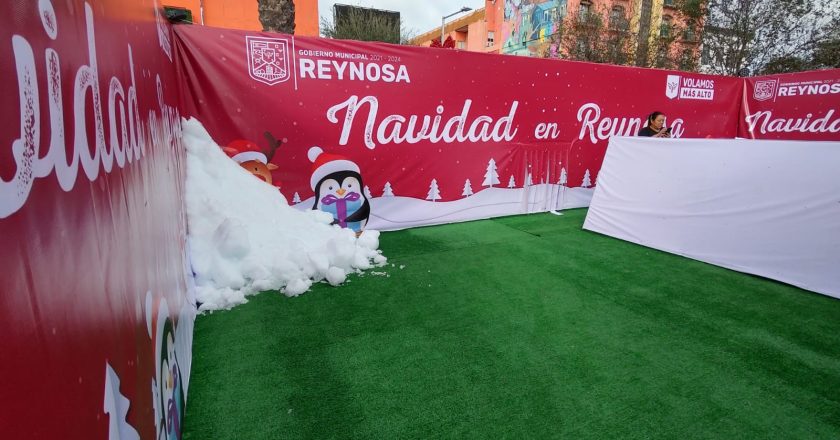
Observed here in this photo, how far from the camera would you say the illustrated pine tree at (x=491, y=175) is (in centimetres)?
560

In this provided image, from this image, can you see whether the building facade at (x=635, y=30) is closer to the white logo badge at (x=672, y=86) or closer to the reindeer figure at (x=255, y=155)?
the white logo badge at (x=672, y=86)

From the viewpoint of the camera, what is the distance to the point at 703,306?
3109 millimetres

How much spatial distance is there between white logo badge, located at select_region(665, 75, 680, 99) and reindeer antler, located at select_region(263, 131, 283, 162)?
5879mm

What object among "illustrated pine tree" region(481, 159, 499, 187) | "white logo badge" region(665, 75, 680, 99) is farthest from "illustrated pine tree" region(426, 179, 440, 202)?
"white logo badge" region(665, 75, 680, 99)

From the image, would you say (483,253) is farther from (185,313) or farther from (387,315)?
(185,313)

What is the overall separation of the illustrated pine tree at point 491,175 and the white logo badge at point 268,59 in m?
2.65

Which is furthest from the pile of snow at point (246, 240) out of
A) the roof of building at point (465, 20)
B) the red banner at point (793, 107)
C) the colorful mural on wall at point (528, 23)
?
the roof of building at point (465, 20)

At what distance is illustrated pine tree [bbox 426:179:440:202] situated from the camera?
5.28 meters

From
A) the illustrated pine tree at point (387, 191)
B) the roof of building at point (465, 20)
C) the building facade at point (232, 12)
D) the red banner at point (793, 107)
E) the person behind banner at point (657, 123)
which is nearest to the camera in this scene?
the illustrated pine tree at point (387, 191)

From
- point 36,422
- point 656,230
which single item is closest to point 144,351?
point 36,422

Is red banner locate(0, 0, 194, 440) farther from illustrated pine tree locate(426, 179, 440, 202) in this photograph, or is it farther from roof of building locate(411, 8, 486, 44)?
roof of building locate(411, 8, 486, 44)

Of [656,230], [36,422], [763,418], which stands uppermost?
[36,422]

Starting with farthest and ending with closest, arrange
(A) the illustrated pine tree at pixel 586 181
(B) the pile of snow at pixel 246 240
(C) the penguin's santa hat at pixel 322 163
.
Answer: (A) the illustrated pine tree at pixel 586 181 → (C) the penguin's santa hat at pixel 322 163 → (B) the pile of snow at pixel 246 240

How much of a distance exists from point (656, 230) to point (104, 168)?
4744 mm
